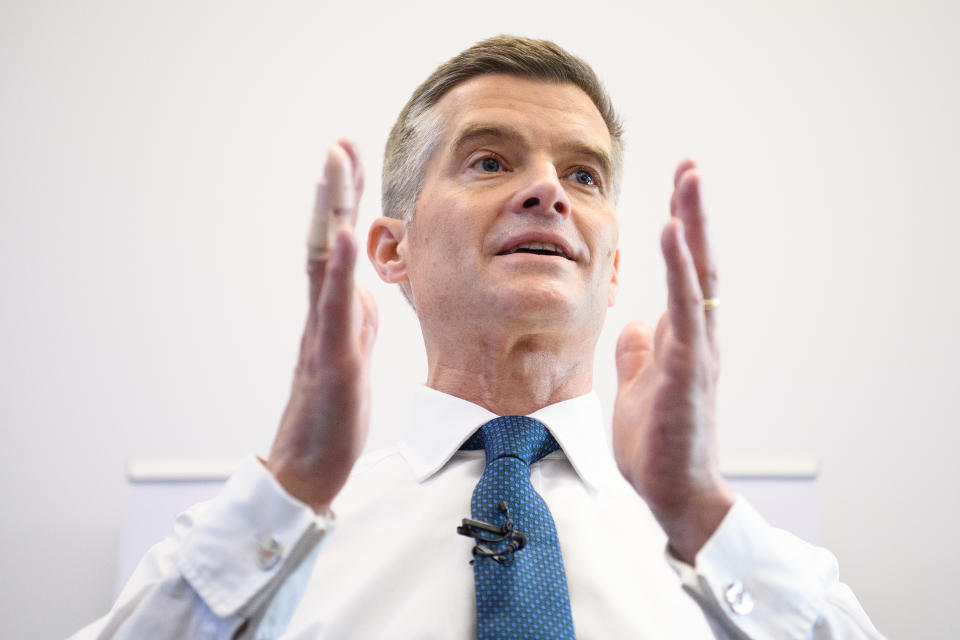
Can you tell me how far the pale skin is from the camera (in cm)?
83

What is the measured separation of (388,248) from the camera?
1481 millimetres

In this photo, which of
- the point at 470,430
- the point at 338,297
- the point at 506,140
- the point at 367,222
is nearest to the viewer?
the point at 338,297

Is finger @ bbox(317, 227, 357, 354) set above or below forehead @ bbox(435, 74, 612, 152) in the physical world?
below

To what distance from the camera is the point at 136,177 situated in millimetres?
2051

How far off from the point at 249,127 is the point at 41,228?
1.79 ft

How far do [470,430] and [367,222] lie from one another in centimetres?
99

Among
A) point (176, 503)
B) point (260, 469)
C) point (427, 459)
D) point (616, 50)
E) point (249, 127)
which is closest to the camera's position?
point (260, 469)

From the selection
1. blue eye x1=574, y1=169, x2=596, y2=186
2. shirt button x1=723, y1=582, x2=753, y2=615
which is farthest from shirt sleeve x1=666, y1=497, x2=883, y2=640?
blue eye x1=574, y1=169, x2=596, y2=186

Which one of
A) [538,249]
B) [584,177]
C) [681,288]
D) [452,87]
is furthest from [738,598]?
[452,87]

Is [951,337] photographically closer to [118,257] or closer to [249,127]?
[249,127]

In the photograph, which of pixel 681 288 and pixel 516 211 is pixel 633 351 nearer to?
pixel 681 288

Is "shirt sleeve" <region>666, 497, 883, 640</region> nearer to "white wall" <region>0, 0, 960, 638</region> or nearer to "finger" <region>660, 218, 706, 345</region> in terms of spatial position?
"finger" <region>660, 218, 706, 345</region>

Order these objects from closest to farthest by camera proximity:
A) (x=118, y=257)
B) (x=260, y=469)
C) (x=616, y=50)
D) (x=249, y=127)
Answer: (x=260, y=469) → (x=118, y=257) → (x=249, y=127) → (x=616, y=50)

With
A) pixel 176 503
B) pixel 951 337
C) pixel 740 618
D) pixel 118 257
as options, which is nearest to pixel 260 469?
pixel 740 618
